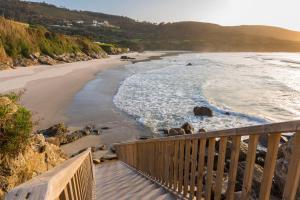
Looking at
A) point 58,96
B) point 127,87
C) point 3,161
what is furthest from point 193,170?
point 127,87

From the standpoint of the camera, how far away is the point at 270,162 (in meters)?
2.33

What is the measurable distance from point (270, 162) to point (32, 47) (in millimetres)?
49599

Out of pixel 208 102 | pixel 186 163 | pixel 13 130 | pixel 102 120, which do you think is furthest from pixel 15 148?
pixel 208 102

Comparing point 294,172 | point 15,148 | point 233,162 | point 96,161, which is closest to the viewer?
point 294,172

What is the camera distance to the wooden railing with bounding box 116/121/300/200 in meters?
2.18

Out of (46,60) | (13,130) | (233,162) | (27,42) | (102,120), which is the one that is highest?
(233,162)

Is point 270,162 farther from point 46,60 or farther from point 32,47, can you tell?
point 32,47

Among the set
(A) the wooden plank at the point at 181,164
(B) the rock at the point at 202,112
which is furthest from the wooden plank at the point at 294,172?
(B) the rock at the point at 202,112

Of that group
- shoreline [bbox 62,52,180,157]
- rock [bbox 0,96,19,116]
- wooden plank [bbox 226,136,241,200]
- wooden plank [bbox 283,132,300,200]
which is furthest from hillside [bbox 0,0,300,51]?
wooden plank [bbox 283,132,300,200]

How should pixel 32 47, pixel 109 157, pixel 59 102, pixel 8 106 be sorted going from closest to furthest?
1. pixel 8 106
2. pixel 109 157
3. pixel 59 102
4. pixel 32 47

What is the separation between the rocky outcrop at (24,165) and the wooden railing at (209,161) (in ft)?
7.03

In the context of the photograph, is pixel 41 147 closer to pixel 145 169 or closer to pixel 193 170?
pixel 145 169

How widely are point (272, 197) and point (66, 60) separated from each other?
4994 cm

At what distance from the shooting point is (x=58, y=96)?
23.7 m
